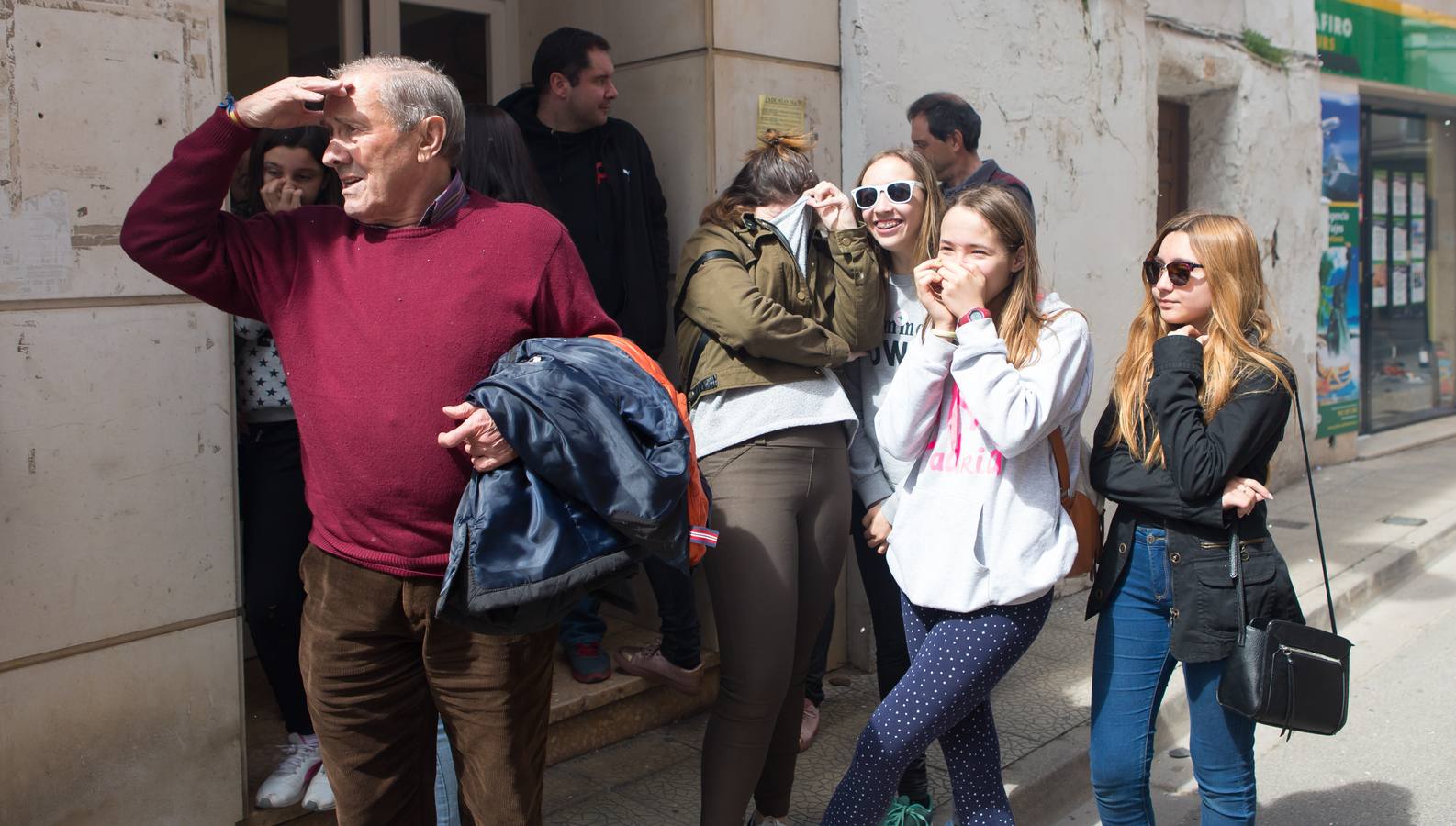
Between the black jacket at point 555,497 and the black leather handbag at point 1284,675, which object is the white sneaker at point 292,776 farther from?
the black leather handbag at point 1284,675

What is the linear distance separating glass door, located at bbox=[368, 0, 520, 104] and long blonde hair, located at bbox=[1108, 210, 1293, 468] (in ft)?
9.48

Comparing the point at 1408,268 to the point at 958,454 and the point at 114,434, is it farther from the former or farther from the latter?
the point at 114,434

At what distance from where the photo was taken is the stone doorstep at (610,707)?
3.84m

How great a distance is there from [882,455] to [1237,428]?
3.09ft

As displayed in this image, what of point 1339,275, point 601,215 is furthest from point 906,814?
point 1339,275

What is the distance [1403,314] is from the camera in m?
10.7

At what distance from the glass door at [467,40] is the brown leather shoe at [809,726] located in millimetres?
2605

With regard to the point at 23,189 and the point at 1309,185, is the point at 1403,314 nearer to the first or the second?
the point at 1309,185

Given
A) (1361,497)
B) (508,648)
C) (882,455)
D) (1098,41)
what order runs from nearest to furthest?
(508,648) < (882,455) < (1098,41) < (1361,497)

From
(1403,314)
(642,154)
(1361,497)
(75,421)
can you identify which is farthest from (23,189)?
(1403,314)

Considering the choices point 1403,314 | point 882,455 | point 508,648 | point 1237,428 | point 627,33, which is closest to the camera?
point 508,648

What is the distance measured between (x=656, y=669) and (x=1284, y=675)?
2.00 m

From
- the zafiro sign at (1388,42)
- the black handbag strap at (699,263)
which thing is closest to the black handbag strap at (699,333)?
the black handbag strap at (699,263)

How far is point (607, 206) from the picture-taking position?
4.01 metres
